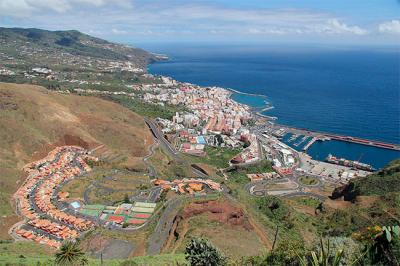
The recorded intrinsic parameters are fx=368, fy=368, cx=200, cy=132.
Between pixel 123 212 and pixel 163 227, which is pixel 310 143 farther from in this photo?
pixel 163 227

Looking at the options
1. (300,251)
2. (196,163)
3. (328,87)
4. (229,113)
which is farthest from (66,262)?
(328,87)

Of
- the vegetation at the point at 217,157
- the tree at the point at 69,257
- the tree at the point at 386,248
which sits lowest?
the vegetation at the point at 217,157

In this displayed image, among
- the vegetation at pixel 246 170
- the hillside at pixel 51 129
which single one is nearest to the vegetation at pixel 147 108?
the hillside at pixel 51 129

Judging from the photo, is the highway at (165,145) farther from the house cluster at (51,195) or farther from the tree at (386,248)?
the tree at (386,248)

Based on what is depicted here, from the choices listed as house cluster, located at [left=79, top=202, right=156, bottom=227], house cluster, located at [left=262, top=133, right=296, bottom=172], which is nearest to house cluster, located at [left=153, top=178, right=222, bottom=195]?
house cluster, located at [left=79, top=202, right=156, bottom=227]

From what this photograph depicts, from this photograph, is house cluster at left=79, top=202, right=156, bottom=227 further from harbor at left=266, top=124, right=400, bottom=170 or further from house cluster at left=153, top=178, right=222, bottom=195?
harbor at left=266, top=124, right=400, bottom=170
